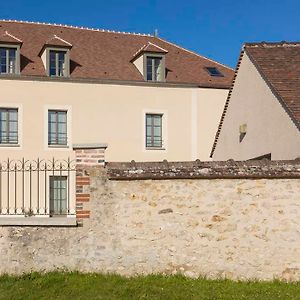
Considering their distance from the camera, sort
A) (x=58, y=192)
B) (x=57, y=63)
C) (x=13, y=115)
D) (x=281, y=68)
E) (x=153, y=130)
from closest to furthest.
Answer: (x=281, y=68), (x=58, y=192), (x=13, y=115), (x=57, y=63), (x=153, y=130)

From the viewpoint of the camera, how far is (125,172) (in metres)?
9.52

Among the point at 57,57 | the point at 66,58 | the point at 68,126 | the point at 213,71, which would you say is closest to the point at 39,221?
the point at 68,126

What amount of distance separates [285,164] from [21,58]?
52.7ft

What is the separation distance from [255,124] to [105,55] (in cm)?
1257

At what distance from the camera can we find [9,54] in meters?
23.0

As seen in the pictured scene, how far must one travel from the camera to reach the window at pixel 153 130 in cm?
2400

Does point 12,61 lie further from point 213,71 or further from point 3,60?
point 213,71

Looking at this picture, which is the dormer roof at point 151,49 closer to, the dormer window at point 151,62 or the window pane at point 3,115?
the dormer window at point 151,62

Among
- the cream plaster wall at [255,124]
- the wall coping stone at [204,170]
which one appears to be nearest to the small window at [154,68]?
the cream plaster wall at [255,124]

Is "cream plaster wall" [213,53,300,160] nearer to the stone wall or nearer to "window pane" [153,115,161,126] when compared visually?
the stone wall

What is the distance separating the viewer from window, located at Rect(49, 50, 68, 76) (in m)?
23.4

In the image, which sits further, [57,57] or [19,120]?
[57,57]

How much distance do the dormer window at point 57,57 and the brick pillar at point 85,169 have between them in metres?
14.2

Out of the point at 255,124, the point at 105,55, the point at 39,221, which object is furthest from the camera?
the point at 105,55
